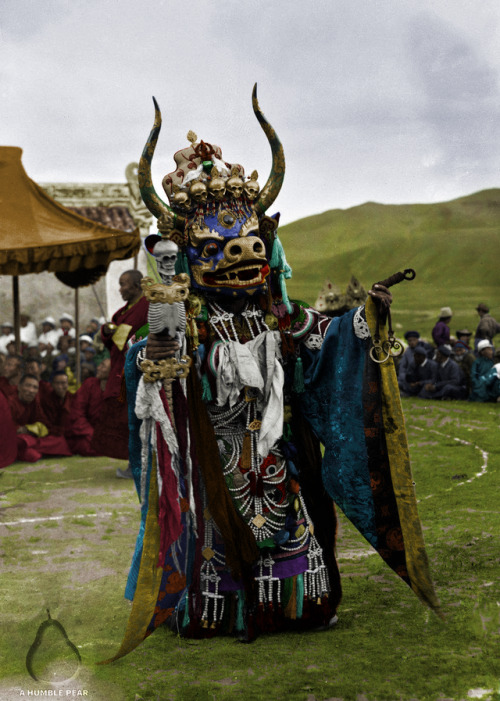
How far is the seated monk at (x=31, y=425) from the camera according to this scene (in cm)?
829

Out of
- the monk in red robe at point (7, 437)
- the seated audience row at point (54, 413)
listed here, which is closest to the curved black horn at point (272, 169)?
the monk in red robe at point (7, 437)

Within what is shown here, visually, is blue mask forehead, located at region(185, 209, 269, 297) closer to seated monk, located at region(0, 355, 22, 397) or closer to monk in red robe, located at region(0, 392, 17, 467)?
monk in red robe, located at region(0, 392, 17, 467)

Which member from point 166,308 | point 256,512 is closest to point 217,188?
point 166,308

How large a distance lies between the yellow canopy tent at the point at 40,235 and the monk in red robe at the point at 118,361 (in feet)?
4.12

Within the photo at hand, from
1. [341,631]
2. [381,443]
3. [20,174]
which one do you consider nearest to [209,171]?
[381,443]

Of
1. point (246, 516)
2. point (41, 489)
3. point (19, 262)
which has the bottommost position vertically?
point (41, 489)

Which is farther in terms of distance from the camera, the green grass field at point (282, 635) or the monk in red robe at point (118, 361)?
the monk in red robe at point (118, 361)

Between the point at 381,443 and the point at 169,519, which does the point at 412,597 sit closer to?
the point at 381,443

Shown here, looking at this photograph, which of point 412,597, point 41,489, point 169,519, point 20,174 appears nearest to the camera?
point 169,519

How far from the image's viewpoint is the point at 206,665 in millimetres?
3113

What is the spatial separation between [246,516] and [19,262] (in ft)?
16.8

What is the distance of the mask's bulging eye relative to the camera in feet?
10.9

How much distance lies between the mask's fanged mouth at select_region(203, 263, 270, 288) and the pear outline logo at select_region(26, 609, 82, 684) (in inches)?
68.1

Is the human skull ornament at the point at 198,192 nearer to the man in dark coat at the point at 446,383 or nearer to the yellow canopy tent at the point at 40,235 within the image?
the yellow canopy tent at the point at 40,235
